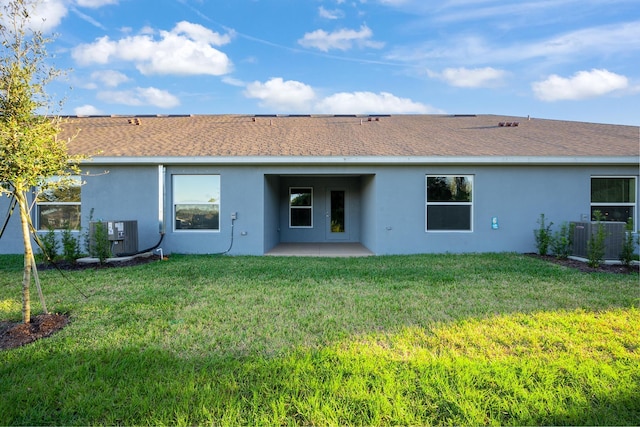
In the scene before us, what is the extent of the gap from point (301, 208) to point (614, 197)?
9.61 metres

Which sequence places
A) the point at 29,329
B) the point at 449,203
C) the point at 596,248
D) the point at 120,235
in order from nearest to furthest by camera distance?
the point at 29,329 → the point at 596,248 → the point at 120,235 → the point at 449,203

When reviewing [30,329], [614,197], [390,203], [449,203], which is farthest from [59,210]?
[614,197]

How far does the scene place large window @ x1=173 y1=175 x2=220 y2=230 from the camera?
977 cm

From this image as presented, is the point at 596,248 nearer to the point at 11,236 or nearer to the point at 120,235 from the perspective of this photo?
the point at 120,235

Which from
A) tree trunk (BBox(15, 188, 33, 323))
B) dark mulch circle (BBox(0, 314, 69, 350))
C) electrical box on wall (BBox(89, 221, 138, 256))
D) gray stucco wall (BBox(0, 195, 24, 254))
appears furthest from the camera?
gray stucco wall (BBox(0, 195, 24, 254))

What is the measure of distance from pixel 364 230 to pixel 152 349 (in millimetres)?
9100

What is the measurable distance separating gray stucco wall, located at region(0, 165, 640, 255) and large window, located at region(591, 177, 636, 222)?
21 cm

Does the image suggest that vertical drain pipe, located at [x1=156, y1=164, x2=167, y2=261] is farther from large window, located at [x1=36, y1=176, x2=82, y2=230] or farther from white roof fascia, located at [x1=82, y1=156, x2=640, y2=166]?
large window, located at [x1=36, y1=176, x2=82, y2=230]

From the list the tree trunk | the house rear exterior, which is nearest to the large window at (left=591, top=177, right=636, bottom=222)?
the house rear exterior

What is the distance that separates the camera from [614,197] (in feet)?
31.6

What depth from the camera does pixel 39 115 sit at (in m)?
4.12

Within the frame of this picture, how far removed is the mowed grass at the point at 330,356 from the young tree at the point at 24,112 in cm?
158

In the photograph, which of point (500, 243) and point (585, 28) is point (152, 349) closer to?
point (500, 243)

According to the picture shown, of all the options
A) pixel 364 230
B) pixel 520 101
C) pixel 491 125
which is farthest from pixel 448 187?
pixel 520 101
